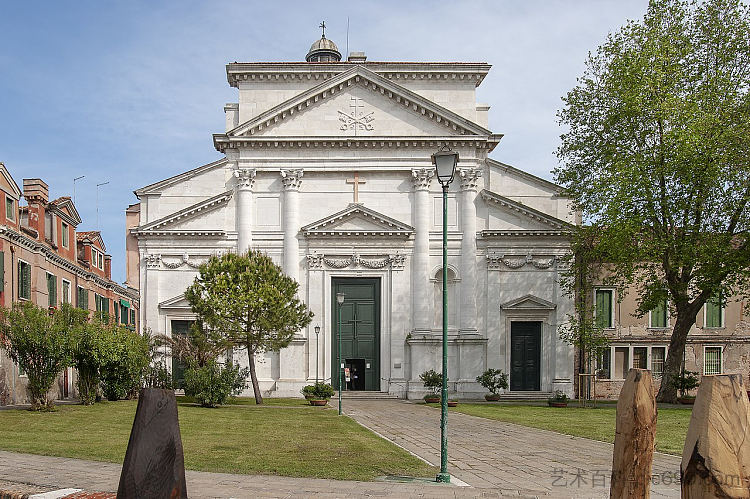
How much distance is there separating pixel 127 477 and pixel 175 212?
37.7 meters

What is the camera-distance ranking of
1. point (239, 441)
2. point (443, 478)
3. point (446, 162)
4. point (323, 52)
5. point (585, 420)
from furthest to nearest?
point (323, 52)
point (585, 420)
point (239, 441)
point (446, 162)
point (443, 478)

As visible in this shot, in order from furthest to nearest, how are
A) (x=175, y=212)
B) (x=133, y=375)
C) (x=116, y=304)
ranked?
(x=116, y=304) → (x=175, y=212) → (x=133, y=375)

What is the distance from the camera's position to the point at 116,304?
151 feet

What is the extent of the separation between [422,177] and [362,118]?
15.6 ft

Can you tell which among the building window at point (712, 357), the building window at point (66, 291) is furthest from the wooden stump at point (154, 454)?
the building window at point (712, 357)

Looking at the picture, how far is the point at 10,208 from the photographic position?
91.7ft

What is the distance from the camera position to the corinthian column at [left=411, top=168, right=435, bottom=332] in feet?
136

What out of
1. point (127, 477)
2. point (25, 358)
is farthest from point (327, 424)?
point (127, 477)

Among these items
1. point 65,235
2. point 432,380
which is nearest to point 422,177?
point 432,380

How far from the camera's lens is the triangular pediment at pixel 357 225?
135ft

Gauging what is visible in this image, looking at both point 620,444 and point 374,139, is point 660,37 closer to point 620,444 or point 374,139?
point 374,139

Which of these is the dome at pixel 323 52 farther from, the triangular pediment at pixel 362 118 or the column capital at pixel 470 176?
the column capital at pixel 470 176

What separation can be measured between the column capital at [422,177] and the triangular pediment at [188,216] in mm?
10435

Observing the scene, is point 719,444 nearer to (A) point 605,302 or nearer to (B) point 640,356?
(A) point 605,302
